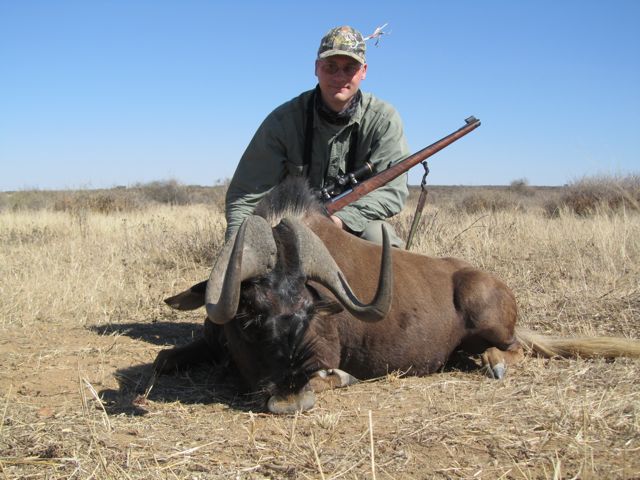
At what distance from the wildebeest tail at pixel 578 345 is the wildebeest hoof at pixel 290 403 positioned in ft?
7.18

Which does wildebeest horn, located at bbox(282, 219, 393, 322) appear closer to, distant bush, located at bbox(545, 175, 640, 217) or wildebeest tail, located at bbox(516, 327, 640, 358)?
wildebeest tail, located at bbox(516, 327, 640, 358)

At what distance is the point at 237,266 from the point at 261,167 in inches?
109

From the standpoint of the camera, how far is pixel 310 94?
19.3 feet

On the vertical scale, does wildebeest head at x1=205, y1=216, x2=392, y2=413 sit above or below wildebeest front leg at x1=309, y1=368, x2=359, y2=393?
above

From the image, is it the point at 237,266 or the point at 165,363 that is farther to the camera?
the point at 165,363

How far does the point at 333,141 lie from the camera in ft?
19.2

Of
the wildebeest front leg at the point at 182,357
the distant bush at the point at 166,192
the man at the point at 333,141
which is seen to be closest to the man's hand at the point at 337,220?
the man at the point at 333,141

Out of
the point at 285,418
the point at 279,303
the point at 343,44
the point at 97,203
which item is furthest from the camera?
the point at 97,203

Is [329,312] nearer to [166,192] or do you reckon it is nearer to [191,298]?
[191,298]

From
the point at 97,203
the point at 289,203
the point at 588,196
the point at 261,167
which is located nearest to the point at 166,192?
the point at 97,203

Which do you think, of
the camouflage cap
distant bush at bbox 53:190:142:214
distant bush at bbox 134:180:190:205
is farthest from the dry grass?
distant bush at bbox 134:180:190:205

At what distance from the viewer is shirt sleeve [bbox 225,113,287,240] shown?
18.9 ft

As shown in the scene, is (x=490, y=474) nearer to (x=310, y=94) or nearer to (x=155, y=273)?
(x=310, y=94)

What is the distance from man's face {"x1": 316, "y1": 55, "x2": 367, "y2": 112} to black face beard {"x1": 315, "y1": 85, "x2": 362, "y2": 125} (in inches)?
3.1
